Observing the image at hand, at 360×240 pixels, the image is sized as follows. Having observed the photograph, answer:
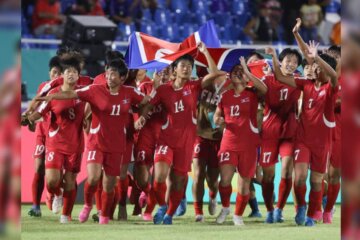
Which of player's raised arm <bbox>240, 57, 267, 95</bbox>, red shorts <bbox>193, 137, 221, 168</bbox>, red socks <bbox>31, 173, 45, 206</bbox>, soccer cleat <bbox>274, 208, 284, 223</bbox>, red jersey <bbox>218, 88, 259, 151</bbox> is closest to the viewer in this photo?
player's raised arm <bbox>240, 57, 267, 95</bbox>

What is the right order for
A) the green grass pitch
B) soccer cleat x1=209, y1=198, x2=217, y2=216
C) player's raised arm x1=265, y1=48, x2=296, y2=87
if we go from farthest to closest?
soccer cleat x1=209, y1=198, x2=217, y2=216, player's raised arm x1=265, y1=48, x2=296, y2=87, the green grass pitch

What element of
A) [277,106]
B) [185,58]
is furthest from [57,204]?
[277,106]

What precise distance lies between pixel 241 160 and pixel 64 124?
6.66ft

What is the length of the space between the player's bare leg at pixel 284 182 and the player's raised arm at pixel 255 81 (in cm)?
79

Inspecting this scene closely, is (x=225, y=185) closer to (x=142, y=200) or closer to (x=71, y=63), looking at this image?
(x=142, y=200)

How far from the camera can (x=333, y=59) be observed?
328 inches

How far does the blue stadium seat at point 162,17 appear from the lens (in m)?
16.9

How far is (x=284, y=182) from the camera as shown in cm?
887

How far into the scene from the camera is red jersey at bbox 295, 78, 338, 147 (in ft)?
26.6

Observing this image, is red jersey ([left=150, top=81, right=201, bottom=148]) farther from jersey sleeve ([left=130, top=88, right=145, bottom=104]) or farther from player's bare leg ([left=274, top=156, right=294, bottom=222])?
player's bare leg ([left=274, top=156, right=294, bottom=222])

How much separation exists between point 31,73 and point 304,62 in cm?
600

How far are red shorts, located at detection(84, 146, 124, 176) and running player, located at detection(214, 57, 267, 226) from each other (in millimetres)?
1117

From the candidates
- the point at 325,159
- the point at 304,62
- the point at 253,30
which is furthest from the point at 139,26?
the point at 325,159

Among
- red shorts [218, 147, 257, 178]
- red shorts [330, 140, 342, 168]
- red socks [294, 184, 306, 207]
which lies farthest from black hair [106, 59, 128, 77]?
red shorts [330, 140, 342, 168]
